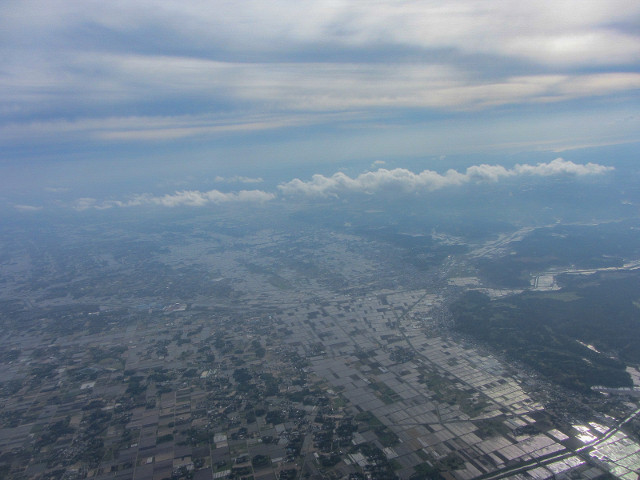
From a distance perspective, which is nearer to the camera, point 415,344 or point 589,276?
point 415,344

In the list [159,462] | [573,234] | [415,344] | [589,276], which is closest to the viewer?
[159,462]

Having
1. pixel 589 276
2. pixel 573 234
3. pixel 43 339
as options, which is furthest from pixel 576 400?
pixel 573 234

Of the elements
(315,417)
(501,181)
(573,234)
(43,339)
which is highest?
(501,181)

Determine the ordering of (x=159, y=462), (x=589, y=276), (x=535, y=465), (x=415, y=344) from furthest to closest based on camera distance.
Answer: (x=589, y=276) < (x=415, y=344) < (x=159, y=462) < (x=535, y=465)

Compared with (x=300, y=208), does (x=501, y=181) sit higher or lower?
higher

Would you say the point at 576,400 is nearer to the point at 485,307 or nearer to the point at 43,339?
the point at 485,307

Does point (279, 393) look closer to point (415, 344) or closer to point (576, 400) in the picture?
point (415, 344)
